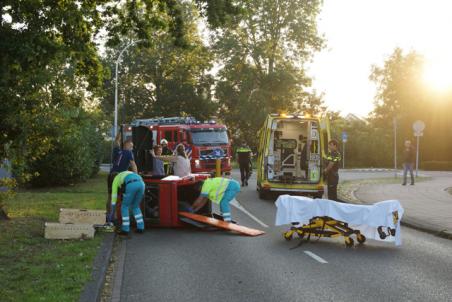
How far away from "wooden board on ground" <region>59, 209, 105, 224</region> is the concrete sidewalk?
6510 mm

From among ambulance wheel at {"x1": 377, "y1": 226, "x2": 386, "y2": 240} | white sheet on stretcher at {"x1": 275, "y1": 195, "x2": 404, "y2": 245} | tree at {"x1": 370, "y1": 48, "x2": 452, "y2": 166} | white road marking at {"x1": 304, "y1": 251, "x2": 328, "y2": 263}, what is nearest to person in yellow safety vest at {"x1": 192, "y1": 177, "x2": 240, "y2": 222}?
white sheet on stretcher at {"x1": 275, "y1": 195, "x2": 404, "y2": 245}

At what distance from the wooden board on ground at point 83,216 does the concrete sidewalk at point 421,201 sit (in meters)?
6.51

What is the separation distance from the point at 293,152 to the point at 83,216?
9.06 m

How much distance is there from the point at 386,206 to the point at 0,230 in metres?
7.08

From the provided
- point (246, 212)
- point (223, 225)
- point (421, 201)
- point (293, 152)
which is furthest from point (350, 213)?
point (293, 152)

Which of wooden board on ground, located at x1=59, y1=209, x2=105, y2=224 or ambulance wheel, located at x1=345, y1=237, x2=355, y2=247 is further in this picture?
wooden board on ground, located at x1=59, y1=209, x2=105, y2=224

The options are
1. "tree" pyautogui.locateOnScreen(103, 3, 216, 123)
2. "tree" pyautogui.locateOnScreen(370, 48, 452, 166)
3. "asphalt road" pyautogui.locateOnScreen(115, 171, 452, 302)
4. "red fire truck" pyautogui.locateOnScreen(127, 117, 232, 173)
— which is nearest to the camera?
"asphalt road" pyautogui.locateOnScreen(115, 171, 452, 302)

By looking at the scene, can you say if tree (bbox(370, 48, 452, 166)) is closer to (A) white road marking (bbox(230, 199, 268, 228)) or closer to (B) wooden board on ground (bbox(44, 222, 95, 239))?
(A) white road marking (bbox(230, 199, 268, 228))

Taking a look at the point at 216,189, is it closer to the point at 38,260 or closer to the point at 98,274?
the point at 38,260

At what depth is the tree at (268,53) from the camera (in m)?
49.9

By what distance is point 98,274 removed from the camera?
758 cm

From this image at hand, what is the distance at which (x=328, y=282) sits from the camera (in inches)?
293

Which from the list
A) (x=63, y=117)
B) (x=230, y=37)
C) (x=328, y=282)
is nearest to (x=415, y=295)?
(x=328, y=282)

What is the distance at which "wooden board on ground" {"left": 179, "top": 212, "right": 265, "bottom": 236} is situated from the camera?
37.8 ft
